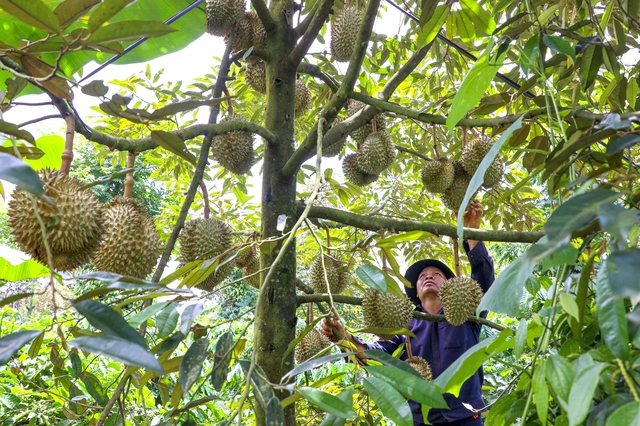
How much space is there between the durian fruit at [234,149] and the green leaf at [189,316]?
3.27ft

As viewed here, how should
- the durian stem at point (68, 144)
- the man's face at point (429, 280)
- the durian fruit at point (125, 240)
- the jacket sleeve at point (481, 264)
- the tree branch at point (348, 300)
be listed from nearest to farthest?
the durian stem at point (68, 144)
the durian fruit at point (125, 240)
the tree branch at point (348, 300)
the jacket sleeve at point (481, 264)
the man's face at point (429, 280)

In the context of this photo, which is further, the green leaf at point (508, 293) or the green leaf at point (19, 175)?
the green leaf at point (508, 293)

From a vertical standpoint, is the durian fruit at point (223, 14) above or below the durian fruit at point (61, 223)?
above

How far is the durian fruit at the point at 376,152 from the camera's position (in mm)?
1658

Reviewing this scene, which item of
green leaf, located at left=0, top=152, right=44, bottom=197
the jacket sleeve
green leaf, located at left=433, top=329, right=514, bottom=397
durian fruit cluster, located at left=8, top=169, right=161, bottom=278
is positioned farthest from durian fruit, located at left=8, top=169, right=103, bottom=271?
the jacket sleeve

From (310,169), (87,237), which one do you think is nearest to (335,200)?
(310,169)

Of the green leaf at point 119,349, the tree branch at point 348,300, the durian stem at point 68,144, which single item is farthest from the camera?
the tree branch at point 348,300

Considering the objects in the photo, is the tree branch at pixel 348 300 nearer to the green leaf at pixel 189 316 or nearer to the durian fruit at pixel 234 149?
the durian fruit at pixel 234 149

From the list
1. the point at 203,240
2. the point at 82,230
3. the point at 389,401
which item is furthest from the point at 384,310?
the point at 389,401

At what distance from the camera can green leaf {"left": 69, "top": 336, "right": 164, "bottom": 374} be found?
400mm

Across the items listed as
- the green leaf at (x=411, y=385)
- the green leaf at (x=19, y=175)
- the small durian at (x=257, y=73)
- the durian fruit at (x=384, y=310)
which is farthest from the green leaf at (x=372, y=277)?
the small durian at (x=257, y=73)

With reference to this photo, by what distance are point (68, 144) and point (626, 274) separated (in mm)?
879

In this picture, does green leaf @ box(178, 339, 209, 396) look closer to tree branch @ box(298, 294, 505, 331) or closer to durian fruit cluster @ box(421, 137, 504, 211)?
tree branch @ box(298, 294, 505, 331)

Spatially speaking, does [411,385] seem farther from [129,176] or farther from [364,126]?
[364,126]
